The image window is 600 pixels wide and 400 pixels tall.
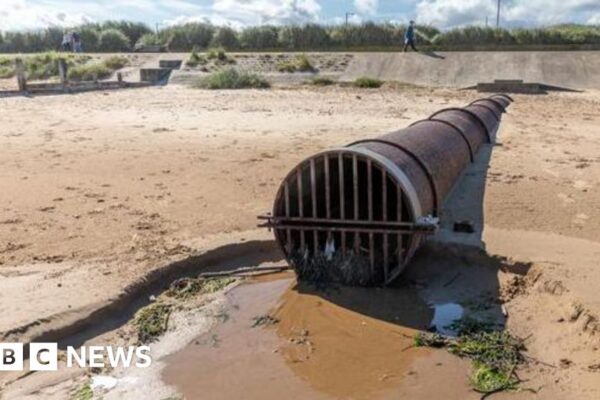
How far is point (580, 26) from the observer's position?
40094 mm

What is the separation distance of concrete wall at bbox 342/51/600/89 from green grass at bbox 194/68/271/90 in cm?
449

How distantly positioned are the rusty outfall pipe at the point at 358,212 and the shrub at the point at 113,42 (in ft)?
123

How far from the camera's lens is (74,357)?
15.9 ft

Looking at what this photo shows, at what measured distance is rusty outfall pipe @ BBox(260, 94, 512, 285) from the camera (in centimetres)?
578

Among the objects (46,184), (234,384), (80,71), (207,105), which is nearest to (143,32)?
(80,71)

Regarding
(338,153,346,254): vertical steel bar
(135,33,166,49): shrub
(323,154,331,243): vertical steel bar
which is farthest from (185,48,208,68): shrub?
(338,153,346,254): vertical steel bar

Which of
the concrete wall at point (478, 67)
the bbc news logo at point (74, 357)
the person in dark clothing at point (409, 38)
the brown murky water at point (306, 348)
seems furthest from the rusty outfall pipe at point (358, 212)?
the person in dark clothing at point (409, 38)

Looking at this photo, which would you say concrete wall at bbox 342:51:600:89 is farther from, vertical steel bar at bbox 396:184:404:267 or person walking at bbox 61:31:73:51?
vertical steel bar at bbox 396:184:404:267

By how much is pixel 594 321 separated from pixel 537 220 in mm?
2626

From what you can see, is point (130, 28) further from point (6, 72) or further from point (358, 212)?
point (358, 212)

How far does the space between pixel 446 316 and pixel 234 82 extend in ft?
70.3

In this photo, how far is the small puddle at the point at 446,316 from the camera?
209 inches

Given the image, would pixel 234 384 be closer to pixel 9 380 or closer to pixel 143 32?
pixel 9 380

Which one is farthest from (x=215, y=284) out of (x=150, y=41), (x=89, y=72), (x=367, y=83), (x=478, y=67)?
(x=150, y=41)
